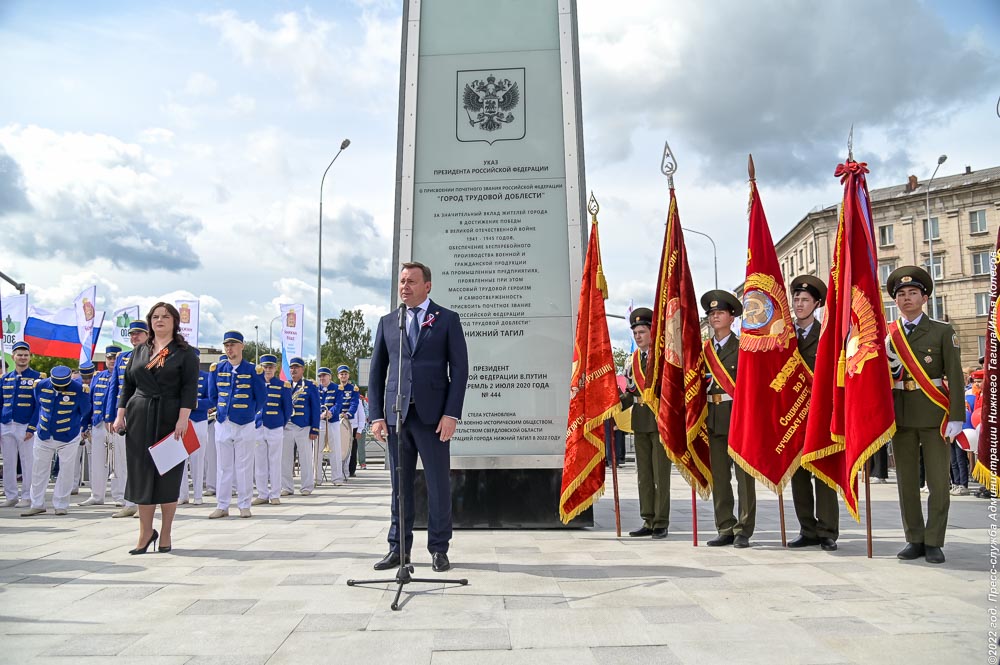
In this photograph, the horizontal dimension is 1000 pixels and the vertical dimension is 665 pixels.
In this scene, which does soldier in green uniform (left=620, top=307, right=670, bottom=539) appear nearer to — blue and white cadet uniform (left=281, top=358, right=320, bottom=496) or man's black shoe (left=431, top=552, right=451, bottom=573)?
man's black shoe (left=431, top=552, right=451, bottom=573)

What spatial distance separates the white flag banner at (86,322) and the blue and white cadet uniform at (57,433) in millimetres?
6345

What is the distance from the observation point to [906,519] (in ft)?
20.1

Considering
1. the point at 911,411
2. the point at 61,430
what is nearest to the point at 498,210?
the point at 911,411

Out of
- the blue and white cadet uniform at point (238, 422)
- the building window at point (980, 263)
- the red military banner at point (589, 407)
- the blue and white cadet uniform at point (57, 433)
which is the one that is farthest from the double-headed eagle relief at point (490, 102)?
the building window at point (980, 263)

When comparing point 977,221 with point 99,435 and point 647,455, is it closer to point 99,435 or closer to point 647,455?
point 647,455

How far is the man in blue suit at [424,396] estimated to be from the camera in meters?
5.67

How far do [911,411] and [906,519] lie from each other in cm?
81

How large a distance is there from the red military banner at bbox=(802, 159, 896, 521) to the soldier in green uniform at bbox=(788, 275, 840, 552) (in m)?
0.28

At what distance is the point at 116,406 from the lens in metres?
9.97

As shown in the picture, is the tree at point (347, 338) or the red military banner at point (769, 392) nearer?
the red military banner at point (769, 392)

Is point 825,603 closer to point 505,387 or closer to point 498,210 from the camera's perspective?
point 505,387

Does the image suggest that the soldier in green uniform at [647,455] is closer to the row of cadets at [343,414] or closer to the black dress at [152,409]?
the black dress at [152,409]

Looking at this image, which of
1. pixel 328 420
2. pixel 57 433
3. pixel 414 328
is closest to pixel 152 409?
pixel 414 328

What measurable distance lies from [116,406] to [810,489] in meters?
7.95
